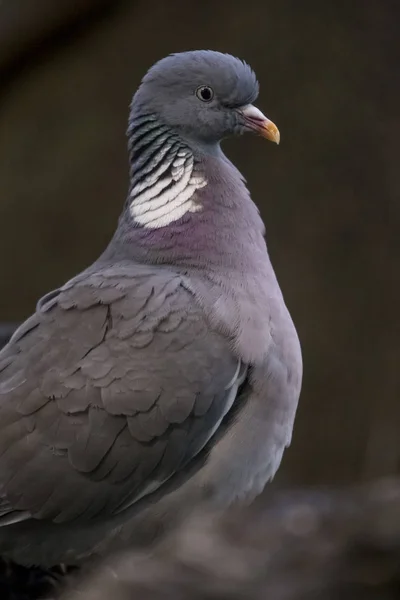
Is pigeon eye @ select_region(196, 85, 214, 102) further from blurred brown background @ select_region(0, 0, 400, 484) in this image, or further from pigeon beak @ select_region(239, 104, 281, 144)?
blurred brown background @ select_region(0, 0, 400, 484)

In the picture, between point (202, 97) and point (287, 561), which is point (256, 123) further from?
point (287, 561)

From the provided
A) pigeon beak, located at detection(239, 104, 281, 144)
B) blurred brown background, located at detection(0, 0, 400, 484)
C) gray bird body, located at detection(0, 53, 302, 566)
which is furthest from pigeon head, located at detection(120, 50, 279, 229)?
blurred brown background, located at detection(0, 0, 400, 484)

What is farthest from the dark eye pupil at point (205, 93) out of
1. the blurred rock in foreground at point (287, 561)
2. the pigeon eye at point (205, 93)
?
the blurred rock in foreground at point (287, 561)

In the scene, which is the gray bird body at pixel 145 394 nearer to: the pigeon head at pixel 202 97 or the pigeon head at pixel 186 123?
the pigeon head at pixel 186 123

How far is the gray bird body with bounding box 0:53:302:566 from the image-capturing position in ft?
8.12

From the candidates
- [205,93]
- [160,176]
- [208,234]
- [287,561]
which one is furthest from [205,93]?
[287,561]

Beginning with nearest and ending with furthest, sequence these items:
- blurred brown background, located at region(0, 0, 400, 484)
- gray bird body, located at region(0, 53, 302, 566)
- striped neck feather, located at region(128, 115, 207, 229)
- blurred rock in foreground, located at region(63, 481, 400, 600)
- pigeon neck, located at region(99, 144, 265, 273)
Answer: blurred rock in foreground, located at region(63, 481, 400, 600)
gray bird body, located at region(0, 53, 302, 566)
pigeon neck, located at region(99, 144, 265, 273)
striped neck feather, located at region(128, 115, 207, 229)
blurred brown background, located at region(0, 0, 400, 484)

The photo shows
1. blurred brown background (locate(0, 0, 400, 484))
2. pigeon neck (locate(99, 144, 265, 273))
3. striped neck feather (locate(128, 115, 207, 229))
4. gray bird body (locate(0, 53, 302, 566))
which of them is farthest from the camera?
blurred brown background (locate(0, 0, 400, 484))

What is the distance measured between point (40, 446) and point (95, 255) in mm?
3078

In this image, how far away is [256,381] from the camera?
8.43 ft

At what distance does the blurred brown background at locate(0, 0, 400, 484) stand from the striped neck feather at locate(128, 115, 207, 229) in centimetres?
222

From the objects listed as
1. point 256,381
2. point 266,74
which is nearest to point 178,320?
point 256,381

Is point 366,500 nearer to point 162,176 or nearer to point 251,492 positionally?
point 251,492

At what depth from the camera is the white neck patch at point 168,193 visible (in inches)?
110
